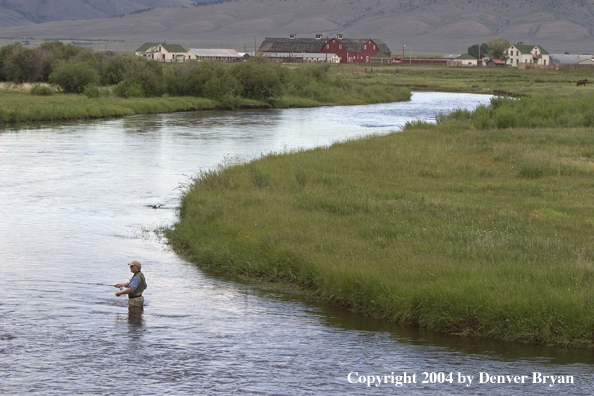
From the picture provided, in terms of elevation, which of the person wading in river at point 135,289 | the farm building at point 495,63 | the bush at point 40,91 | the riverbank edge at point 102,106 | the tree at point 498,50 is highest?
the tree at point 498,50

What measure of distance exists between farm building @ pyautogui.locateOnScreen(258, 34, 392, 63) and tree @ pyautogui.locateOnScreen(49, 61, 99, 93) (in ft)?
364

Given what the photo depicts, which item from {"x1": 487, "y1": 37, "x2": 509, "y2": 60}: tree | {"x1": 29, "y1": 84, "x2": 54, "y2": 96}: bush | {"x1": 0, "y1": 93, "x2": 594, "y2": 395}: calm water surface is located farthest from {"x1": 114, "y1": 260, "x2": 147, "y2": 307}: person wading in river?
{"x1": 487, "y1": 37, "x2": 509, "y2": 60}: tree

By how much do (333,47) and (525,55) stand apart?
4319cm

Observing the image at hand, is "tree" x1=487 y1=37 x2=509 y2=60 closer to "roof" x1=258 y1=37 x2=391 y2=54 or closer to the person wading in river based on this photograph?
A: "roof" x1=258 y1=37 x2=391 y2=54

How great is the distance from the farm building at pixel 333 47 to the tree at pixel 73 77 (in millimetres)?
110989

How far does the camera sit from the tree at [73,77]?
6875cm

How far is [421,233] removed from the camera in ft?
58.3

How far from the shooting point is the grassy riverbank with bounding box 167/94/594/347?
546 inches

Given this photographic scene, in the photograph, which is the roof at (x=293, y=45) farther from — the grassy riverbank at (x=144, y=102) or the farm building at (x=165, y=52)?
the grassy riverbank at (x=144, y=102)

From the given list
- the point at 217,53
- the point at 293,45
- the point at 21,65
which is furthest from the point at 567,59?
the point at 21,65

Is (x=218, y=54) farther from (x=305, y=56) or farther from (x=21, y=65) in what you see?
(x=21, y=65)

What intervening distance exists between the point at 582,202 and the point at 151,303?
469 inches

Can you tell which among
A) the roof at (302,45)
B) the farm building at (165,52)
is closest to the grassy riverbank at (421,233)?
the farm building at (165,52)

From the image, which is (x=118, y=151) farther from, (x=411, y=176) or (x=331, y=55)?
(x=331, y=55)
